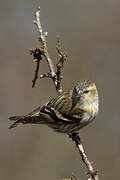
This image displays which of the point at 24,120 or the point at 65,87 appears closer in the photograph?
the point at 24,120

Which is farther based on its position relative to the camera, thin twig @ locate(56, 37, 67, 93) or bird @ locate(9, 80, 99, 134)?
bird @ locate(9, 80, 99, 134)

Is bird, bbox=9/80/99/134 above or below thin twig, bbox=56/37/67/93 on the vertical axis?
below

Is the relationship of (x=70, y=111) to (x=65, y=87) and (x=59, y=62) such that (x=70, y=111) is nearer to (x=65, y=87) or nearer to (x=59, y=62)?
(x=59, y=62)

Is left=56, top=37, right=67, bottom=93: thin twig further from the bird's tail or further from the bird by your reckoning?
the bird's tail

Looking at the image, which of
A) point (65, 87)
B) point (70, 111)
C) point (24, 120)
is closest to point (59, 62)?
point (70, 111)

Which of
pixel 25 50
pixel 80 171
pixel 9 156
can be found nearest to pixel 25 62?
pixel 25 50

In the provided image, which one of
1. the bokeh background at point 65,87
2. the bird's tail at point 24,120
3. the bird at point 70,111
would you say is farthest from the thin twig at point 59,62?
the bokeh background at point 65,87

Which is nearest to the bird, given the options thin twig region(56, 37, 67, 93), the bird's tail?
the bird's tail
